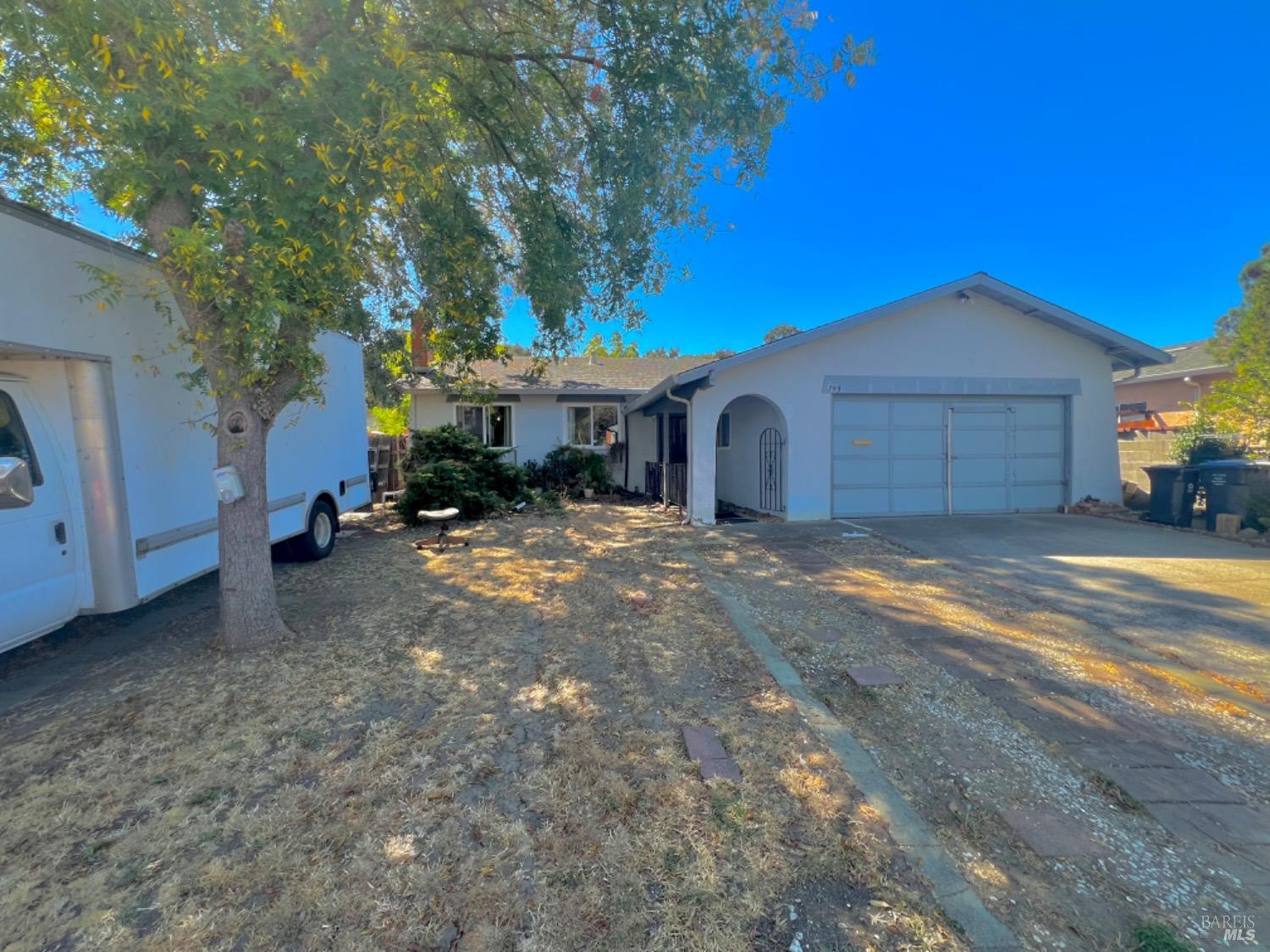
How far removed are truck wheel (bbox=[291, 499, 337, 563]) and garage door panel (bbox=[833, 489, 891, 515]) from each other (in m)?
8.60

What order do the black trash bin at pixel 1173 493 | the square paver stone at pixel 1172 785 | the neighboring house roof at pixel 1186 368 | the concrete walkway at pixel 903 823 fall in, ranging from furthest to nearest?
the neighboring house roof at pixel 1186 368
the black trash bin at pixel 1173 493
the square paver stone at pixel 1172 785
the concrete walkway at pixel 903 823

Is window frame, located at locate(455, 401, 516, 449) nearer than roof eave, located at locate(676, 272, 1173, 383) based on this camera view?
No

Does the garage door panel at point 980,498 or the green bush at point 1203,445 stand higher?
the green bush at point 1203,445

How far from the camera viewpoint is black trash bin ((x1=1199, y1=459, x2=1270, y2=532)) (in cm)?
919

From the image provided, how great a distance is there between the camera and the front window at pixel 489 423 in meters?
15.2

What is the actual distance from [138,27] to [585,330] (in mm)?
5881

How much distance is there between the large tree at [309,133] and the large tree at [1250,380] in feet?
29.7

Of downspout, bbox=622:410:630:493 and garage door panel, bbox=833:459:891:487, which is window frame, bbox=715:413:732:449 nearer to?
downspout, bbox=622:410:630:493

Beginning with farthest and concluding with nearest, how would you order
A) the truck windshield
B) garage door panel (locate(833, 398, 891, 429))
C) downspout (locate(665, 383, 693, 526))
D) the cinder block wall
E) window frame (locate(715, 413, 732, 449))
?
window frame (locate(715, 413, 732, 449)) → the cinder block wall → garage door panel (locate(833, 398, 891, 429)) → downspout (locate(665, 383, 693, 526)) → the truck windshield

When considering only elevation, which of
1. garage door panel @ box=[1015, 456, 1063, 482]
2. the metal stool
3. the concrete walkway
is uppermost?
garage door panel @ box=[1015, 456, 1063, 482]

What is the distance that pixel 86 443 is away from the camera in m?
4.41

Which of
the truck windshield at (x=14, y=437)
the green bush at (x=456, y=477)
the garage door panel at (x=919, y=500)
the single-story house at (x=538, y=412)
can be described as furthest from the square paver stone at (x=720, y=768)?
the single-story house at (x=538, y=412)

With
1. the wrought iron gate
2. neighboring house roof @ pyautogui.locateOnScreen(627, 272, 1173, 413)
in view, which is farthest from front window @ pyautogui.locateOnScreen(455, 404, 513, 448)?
the wrought iron gate

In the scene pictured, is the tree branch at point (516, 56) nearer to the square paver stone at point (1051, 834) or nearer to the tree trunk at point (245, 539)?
the tree trunk at point (245, 539)
